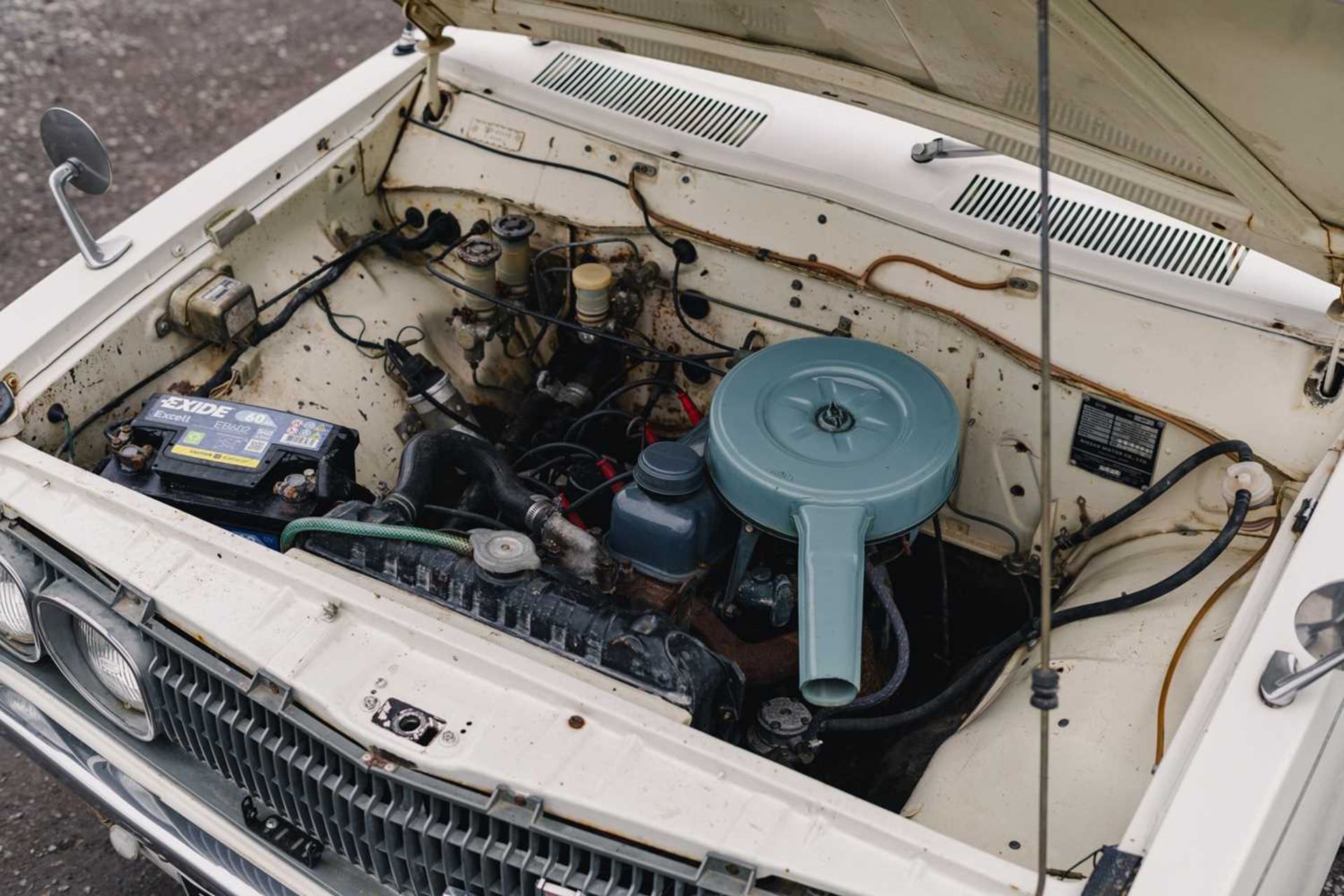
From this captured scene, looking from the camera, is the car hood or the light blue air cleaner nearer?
the car hood

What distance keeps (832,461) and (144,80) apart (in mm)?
4423

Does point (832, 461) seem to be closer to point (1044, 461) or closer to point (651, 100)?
point (1044, 461)


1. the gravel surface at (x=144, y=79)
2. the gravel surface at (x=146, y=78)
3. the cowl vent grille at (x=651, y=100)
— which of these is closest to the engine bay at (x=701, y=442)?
the cowl vent grille at (x=651, y=100)

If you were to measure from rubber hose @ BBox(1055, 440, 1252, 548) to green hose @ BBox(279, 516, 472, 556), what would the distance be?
1.06 meters

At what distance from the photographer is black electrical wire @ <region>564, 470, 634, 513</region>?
2225 millimetres

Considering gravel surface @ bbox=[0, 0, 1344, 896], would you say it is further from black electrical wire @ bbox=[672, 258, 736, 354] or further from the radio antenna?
the radio antenna

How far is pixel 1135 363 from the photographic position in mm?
2111

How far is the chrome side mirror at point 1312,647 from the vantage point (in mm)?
1493

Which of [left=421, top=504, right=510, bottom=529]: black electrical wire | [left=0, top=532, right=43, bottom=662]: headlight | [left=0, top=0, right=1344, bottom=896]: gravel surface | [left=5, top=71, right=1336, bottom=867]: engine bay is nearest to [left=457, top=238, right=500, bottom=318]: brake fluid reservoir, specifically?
[left=5, top=71, right=1336, bottom=867]: engine bay

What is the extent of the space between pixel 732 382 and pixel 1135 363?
2.18 ft

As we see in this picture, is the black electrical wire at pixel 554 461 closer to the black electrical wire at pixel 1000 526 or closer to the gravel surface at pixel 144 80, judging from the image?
the black electrical wire at pixel 1000 526

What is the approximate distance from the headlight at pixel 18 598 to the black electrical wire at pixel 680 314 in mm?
1205

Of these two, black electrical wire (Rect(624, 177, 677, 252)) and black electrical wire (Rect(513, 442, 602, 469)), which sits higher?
black electrical wire (Rect(624, 177, 677, 252))

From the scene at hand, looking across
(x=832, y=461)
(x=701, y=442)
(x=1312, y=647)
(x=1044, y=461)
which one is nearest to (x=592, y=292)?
(x=701, y=442)
